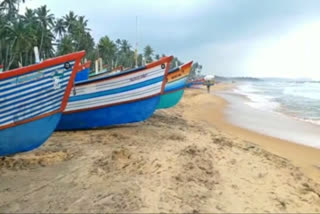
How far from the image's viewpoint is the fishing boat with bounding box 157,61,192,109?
46.0 feet

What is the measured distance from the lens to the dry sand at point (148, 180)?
416 centimetres

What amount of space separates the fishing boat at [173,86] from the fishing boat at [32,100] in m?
7.77

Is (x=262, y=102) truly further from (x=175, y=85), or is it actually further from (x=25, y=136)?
(x=25, y=136)

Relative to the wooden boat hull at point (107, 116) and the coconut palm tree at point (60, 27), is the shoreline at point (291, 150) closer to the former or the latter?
the wooden boat hull at point (107, 116)

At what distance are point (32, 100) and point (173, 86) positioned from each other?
8.94m

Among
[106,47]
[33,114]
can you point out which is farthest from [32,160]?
[106,47]

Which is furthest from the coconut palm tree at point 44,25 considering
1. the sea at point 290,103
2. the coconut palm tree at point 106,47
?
the sea at point 290,103

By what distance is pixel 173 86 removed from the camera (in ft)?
47.1

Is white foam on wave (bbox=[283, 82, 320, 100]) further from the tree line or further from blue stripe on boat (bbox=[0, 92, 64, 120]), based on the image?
blue stripe on boat (bbox=[0, 92, 64, 120])

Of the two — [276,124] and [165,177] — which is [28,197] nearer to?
[165,177]

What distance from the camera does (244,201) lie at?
14.6ft

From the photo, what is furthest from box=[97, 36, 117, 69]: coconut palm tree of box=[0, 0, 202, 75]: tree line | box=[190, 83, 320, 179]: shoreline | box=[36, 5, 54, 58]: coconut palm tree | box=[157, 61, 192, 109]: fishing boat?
box=[190, 83, 320, 179]: shoreline

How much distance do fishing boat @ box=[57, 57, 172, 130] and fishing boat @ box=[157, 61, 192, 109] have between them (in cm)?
405

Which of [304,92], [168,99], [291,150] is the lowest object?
[304,92]
